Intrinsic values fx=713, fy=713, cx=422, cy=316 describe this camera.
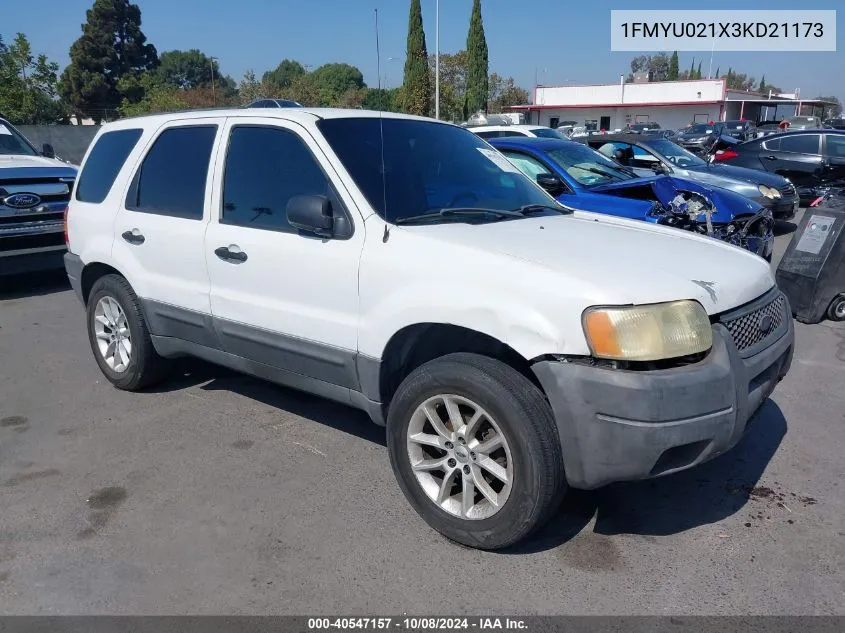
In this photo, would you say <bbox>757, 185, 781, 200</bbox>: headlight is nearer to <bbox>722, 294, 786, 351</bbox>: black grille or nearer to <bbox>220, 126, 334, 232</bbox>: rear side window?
<bbox>722, 294, 786, 351</bbox>: black grille

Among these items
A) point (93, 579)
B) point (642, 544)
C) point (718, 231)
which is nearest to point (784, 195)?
point (718, 231)

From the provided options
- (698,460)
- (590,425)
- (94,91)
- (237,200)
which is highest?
(94,91)

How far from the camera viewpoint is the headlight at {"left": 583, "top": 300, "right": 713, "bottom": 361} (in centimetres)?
268

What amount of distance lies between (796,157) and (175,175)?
13.1m

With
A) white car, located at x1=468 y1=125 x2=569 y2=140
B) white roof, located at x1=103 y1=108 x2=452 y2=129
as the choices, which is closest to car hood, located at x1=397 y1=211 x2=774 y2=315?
white roof, located at x1=103 y1=108 x2=452 y2=129

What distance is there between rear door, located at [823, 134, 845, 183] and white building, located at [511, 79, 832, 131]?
45386 mm

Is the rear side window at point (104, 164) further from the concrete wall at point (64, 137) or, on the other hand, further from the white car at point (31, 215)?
the concrete wall at point (64, 137)

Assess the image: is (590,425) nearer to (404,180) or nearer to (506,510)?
(506,510)

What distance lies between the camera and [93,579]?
2982mm

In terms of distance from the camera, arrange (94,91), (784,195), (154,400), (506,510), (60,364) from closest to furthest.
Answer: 1. (506,510)
2. (154,400)
3. (60,364)
4. (784,195)
5. (94,91)

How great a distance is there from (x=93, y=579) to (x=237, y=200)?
6.67 feet

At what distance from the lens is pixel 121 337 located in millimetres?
4949

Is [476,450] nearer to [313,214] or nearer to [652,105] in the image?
[313,214]

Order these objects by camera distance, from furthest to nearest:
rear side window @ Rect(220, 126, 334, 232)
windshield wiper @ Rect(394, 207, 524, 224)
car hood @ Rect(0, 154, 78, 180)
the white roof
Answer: car hood @ Rect(0, 154, 78, 180)
the white roof
rear side window @ Rect(220, 126, 334, 232)
windshield wiper @ Rect(394, 207, 524, 224)
